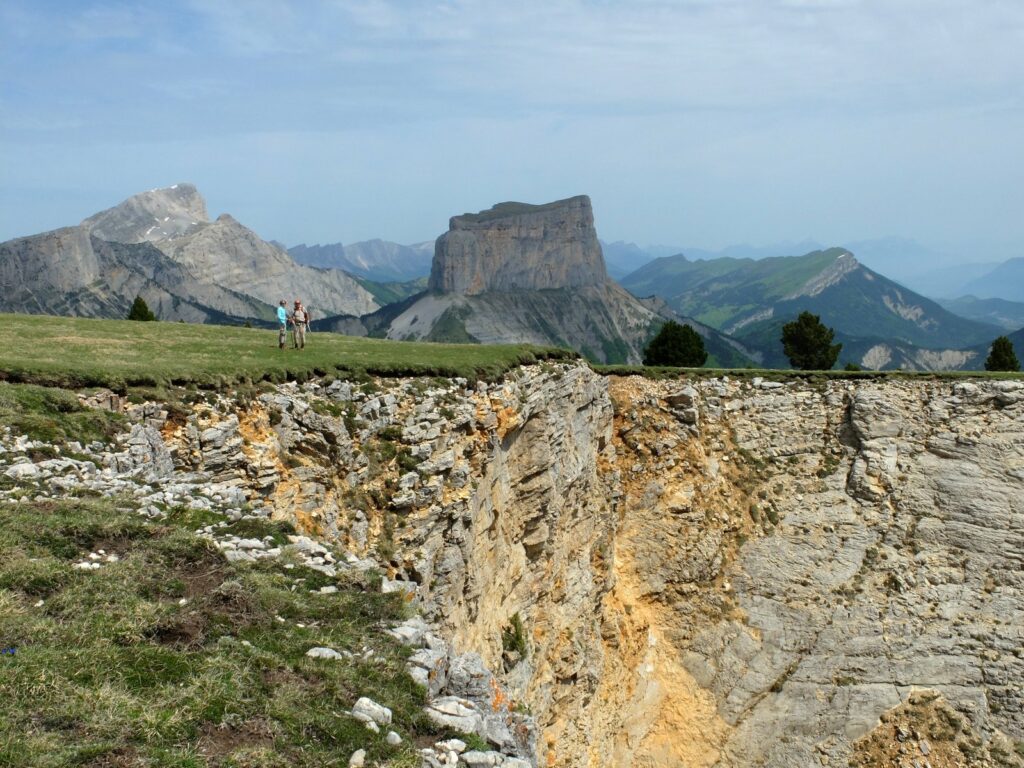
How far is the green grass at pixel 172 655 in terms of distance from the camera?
7.06m

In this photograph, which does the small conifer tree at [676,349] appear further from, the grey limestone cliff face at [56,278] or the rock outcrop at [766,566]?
the grey limestone cliff face at [56,278]

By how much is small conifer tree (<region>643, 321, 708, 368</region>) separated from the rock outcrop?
854 inches

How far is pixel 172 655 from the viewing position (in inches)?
333

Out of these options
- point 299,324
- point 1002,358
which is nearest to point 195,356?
point 299,324

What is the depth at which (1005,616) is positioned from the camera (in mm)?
35094

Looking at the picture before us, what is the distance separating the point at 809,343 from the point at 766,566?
Result: 28505 mm

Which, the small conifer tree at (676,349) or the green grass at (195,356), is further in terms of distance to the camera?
the small conifer tree at (676,349)

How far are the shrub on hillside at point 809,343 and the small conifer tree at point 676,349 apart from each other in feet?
22.4

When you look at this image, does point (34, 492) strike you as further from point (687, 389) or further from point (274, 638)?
point (687, 389)

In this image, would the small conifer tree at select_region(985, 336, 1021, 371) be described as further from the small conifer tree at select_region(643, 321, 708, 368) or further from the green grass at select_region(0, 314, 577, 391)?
the green grass at select_region(0, 314, 577, 391)

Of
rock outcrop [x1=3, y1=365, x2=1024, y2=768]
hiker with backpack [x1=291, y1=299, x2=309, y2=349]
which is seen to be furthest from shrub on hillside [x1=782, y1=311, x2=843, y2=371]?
hiker with backpack [x1=291, y1=299, x2=309, y2=349]

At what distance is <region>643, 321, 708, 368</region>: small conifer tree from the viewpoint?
60.6 metres

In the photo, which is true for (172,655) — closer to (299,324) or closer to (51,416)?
(51,416)

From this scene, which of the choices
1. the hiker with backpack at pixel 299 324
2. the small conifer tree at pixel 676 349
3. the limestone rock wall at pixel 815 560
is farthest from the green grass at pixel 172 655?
the small conifer tree at pixel 676 349
